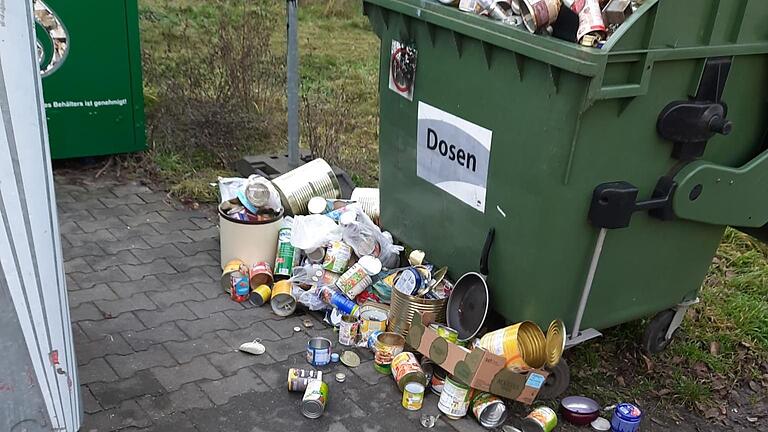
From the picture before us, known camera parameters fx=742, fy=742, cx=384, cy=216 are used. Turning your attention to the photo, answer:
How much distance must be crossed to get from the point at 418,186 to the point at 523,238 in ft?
2.47

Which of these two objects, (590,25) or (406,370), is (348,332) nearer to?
(406,370)

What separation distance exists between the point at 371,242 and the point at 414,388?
3.27ft

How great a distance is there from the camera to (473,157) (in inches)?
123

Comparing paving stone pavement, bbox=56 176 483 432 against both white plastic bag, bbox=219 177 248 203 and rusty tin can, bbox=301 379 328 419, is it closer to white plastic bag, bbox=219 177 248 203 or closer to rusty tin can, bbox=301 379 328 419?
rusty tin can, bbox=301 379 328 419

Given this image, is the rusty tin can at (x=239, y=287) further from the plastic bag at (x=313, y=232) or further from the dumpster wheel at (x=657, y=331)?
the dumpster wheel at (x=657, y=331)

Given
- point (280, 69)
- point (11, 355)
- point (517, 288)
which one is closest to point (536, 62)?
point (517, 288)

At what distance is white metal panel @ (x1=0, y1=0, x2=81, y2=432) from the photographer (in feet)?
6.45

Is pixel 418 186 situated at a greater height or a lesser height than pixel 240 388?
greater

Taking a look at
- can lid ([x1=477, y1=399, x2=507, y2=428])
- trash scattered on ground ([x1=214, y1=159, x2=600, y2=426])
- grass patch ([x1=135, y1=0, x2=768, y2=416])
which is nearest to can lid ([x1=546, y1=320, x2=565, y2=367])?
trash scattered on ground ([x1=214, y1=159, x2=600, y2=426])

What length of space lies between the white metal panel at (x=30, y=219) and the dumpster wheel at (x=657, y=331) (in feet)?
8.46

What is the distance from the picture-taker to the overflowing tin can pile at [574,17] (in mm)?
2613

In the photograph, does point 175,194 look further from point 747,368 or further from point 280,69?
point 747,368

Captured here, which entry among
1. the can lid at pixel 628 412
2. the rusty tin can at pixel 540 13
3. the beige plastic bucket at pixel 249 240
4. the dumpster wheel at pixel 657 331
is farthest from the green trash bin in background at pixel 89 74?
the can lid at pixel 628 412

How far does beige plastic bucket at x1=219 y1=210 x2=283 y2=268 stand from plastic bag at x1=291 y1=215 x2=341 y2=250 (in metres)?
0.15
